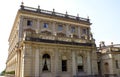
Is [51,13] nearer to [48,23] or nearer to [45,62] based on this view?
[48,23]

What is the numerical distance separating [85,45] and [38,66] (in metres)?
7.71

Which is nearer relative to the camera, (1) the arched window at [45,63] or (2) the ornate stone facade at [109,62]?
(1) the arched window at [45,63]

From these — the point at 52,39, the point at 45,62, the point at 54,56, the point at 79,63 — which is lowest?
the point at 79,63

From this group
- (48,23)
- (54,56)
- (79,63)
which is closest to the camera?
(54,56)

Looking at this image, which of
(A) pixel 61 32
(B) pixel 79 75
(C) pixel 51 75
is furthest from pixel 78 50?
(A) pixel 61 32

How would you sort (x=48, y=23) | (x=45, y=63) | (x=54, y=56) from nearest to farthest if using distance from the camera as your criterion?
(x=45, y=63) < (x=54, y=56) < (x=48, y=23)

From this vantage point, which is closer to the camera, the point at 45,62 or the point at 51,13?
the point at 45,62

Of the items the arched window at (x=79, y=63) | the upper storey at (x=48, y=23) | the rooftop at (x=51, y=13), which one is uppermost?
the rooftop at (x=51, y=13)

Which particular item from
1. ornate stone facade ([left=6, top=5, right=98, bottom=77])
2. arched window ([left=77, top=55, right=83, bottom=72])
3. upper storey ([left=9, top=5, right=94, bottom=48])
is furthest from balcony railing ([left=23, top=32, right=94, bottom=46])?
upper storey ([left=9, top=5, right=94, bottom=48])

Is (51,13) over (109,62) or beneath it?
over

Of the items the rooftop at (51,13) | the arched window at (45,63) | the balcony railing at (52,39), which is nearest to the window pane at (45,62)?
the arched window at (45,63)

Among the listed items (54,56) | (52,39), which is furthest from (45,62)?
(52,39)

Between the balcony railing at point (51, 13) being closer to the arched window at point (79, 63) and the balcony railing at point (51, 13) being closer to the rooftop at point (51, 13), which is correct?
the rooftop at point (51, 13)

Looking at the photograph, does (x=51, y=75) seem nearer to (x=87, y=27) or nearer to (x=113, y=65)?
(x=113, y=65)
